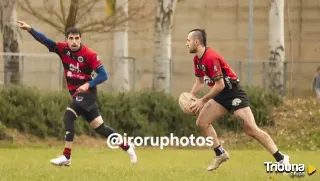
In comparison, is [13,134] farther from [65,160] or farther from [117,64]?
[65,160]

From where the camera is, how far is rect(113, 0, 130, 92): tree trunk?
30438mm

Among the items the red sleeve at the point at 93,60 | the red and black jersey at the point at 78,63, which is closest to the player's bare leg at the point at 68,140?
the red and black jersey at the point at 78,63

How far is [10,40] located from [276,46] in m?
8.37

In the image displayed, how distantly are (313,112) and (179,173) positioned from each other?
14651mm

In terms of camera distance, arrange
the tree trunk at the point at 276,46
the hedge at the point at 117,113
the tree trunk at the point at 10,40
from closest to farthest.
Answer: the hedge at the point at 117,113, the tree trunk at the point at 10,40, the tree trunk at the point at 276,46

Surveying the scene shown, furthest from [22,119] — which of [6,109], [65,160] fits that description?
[65,160]

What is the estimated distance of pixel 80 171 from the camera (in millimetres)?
13859

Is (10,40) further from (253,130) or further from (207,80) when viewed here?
(253,130)

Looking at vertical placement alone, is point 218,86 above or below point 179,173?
above

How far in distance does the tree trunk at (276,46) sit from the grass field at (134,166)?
8.08 m

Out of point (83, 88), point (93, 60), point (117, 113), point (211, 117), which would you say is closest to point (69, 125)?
point (83, 88)

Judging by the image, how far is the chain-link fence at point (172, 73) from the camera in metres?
30.0

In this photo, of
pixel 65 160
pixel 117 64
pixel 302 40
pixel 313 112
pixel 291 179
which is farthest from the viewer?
pixel 302 40

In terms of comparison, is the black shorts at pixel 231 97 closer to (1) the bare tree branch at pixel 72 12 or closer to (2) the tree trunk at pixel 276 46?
(2) the tree trunk at pixel 276 46
